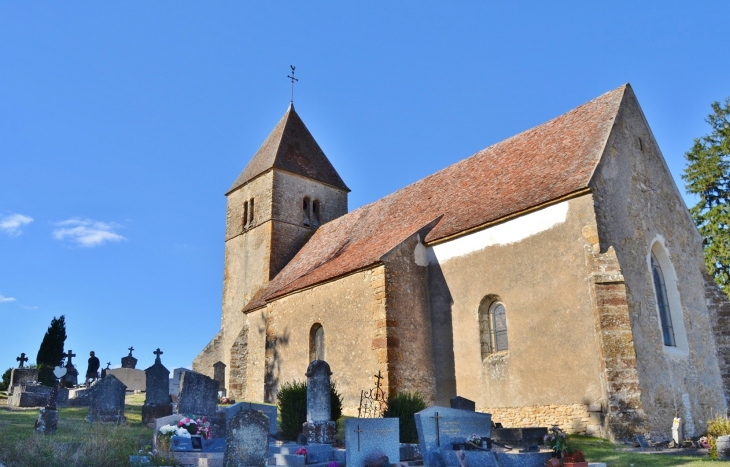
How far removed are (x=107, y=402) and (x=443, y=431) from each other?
28.5 ft

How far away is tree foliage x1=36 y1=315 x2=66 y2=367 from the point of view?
2798cm

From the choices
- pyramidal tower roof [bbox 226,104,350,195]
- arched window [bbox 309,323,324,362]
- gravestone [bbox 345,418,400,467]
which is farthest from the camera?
pyramidal tower roof [bbox 226,104,350,195]

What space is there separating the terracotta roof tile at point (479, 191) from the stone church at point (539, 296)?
7cm

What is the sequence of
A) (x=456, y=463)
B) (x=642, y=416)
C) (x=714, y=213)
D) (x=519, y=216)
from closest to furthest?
1. (x=456, y=463)
2. (x=642, y=416)
3. (x=519, y=216)
4. (x=714, y=213)

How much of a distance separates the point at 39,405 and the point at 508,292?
50.1ft

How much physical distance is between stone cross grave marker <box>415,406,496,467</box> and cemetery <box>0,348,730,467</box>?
2 centimetres

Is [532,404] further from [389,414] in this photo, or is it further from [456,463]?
[456,463]

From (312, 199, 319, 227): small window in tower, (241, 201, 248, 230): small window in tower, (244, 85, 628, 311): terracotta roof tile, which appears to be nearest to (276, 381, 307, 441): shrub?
(244, 85, 628, 311): terracotta roof tile

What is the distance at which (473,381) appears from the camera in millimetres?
15250

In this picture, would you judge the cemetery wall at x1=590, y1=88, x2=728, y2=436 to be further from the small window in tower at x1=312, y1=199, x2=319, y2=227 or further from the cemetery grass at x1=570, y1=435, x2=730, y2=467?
the small window in tower at x1=312, y1=199, x2=319, y2=227

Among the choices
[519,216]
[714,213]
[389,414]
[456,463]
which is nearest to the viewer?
[456,463]

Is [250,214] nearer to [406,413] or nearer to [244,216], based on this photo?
[244,216]

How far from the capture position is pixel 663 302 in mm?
15375

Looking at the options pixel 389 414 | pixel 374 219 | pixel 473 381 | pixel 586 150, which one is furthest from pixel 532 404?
pixel 374 219
